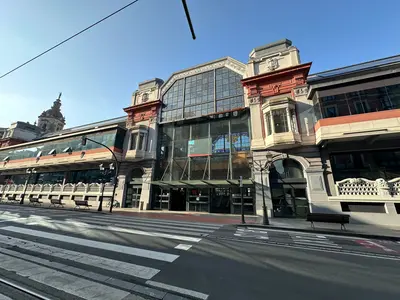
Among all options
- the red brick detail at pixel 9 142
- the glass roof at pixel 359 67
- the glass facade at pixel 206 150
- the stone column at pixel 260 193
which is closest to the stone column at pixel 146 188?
the glass facade at pixel 206 150

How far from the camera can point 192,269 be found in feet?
14.0

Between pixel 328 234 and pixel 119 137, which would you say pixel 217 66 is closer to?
pixel 119 137

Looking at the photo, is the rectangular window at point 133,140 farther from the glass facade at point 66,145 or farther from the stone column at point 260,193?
the stone column at point 260,193

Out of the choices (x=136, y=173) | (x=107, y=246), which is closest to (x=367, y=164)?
(x=107, y=246)

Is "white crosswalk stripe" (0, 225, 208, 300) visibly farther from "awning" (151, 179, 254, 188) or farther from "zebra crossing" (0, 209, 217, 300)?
"awning" (151, 179, 254, 188)

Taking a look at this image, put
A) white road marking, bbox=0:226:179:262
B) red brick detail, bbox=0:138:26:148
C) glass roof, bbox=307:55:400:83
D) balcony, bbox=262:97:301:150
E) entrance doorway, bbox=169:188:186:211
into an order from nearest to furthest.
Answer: white road marking, bbox=0:226:179:262 → balcony, bbox=262:97:301:150 → glass roof, bbox=307:55:400:83 → entrance doorway, bbox=169:188:186:211 → red brick detail, bbox=0:138:26:148

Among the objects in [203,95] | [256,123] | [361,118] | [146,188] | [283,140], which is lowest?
[146,188]

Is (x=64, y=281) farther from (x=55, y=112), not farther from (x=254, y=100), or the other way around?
(x=55, y=112)

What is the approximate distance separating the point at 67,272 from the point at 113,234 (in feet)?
12.6

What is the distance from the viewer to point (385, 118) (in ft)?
41.1

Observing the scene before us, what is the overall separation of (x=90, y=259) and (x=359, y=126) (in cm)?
1813

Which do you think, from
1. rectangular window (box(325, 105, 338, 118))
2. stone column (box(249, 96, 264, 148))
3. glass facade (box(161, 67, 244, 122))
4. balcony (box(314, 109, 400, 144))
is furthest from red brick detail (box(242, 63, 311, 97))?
balcony (box(314, 109, 400, 144))

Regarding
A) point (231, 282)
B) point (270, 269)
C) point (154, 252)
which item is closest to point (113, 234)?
point (154, 252)

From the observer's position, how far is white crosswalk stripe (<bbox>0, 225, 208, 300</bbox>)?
3281 mm
